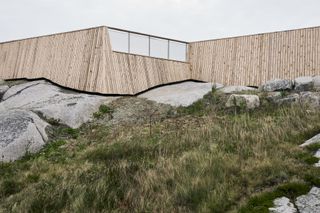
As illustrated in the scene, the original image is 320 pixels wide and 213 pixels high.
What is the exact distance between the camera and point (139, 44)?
69.9 ft

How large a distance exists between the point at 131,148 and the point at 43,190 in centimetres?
280

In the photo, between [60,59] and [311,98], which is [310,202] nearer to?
[311,98]

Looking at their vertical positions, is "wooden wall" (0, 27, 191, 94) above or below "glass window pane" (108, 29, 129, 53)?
below

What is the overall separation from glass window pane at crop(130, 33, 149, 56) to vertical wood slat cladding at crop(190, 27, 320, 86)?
3.88 m

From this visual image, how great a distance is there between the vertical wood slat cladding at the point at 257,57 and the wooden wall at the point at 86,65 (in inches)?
60.5

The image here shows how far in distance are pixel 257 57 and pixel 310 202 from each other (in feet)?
53.3

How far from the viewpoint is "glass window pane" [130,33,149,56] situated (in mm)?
20844

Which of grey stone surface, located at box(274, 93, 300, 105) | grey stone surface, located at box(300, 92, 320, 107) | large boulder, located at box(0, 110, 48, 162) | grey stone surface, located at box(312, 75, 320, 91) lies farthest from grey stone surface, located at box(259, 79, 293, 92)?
large boulder, located at box(0, 110, 48, 162)

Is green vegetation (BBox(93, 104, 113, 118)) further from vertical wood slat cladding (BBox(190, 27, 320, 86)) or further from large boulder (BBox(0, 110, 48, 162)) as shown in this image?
vertical wood slat cladding (BBox(190, 27, 320, 86))

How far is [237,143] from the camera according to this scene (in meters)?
9.34

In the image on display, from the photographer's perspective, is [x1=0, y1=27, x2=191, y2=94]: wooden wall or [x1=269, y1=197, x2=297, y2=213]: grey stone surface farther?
[x1=0, y1=27, x2=191, y2=94]: wooden wall

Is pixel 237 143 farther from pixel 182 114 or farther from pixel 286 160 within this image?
pixel 182 114

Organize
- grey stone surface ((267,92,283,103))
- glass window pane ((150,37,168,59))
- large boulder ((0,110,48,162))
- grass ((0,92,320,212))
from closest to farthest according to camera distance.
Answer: grass ((0,92,320,212))
large boulder ((0,110,48,162))
grey stone surface ((267,92,283,103))
glass window pane ((150,37,168,59))

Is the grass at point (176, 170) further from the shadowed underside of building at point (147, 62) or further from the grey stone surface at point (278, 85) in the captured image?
the shadowed underside of building at point (147, 62)
